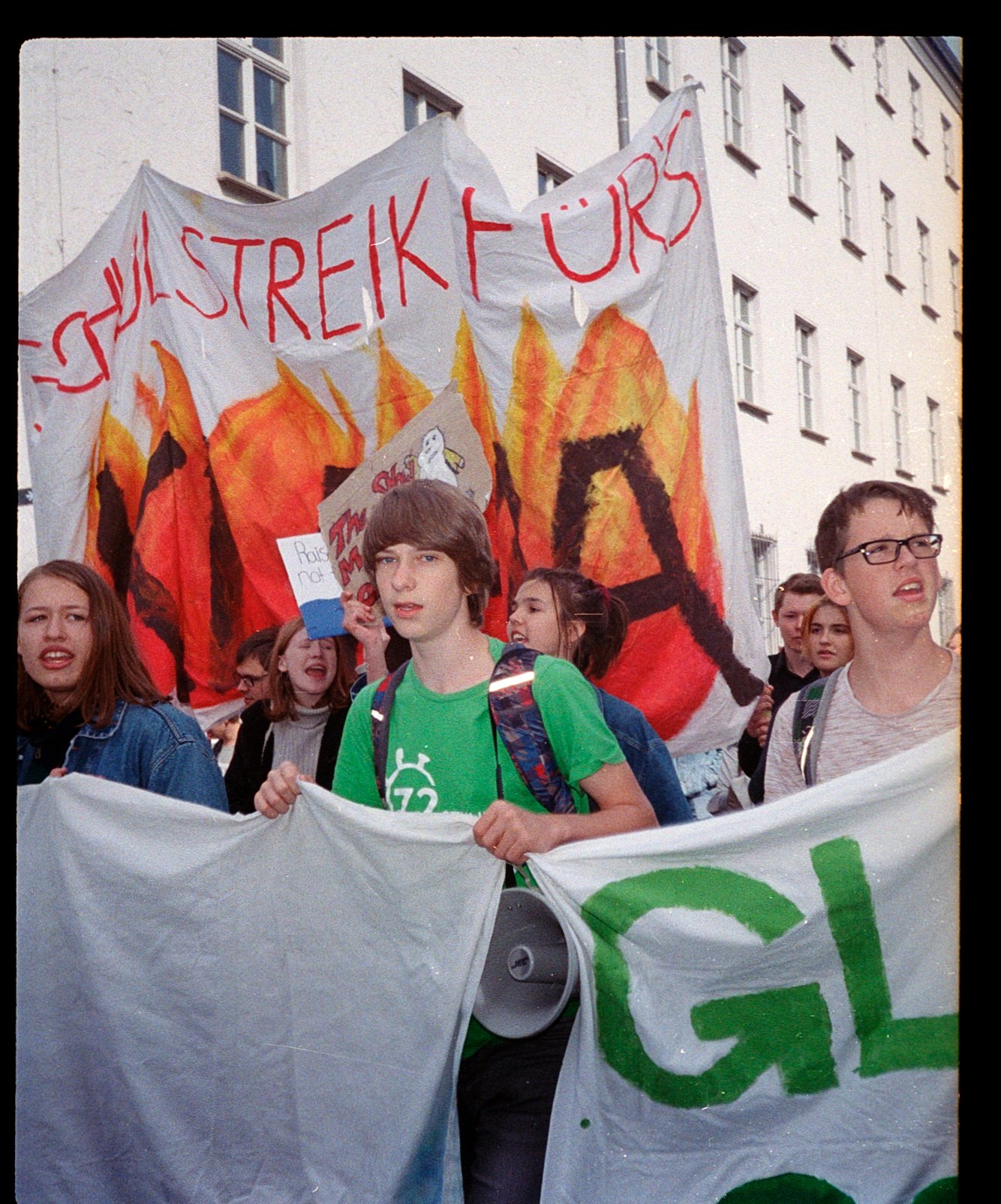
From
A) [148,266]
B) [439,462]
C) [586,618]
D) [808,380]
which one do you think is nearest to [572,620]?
[586,618]

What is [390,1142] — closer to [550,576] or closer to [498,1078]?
[498,1078]

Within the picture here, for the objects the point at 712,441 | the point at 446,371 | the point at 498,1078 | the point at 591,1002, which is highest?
the point at 446,371

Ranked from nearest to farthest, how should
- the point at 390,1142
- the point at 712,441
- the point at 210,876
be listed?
the point at 390,1142, the point at 210,876, the point at 712,441

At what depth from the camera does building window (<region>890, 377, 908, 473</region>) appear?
2.24 meters

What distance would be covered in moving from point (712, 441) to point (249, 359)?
4.07ft

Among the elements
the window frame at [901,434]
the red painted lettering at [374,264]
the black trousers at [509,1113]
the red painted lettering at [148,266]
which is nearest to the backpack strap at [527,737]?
the black trousers at [509,1113]

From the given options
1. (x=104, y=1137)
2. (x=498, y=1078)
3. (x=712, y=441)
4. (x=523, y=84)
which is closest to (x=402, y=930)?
(x=498, y=1078)

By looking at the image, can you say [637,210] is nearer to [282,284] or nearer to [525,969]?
[282,284]

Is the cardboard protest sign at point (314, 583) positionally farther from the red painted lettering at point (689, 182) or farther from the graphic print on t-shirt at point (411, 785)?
the red painted lettering at point (689, 182)

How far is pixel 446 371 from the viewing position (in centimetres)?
309

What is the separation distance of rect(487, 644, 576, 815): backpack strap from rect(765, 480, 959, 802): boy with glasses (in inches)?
15.1

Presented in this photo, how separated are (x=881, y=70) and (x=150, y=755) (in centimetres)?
180

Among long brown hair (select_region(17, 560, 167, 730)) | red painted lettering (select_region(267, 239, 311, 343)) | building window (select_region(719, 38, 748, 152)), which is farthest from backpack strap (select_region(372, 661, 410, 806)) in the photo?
red painted lettering (select_region(267, 239, 311, 343))

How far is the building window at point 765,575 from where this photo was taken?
292cm
